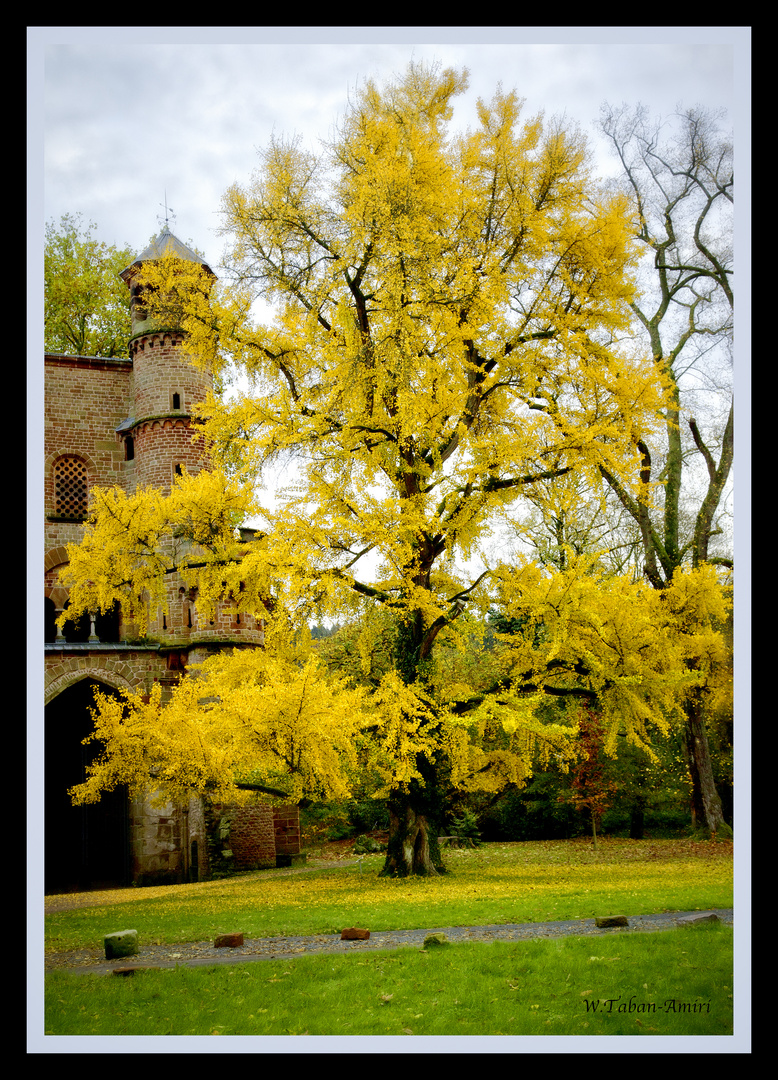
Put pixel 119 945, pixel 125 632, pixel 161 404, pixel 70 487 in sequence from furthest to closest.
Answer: pixel 161 404 < pixel 70 487 < pixel 125 632 < pixel 119 945

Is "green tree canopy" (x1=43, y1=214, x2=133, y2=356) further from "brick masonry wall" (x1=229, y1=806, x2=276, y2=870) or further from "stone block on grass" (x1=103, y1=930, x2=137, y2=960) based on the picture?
"stone block on grass" (x1=103, y1=930, x2=137, y2=960)

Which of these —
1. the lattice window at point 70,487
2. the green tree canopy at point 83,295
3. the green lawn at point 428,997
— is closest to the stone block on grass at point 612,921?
the green lawn at point 428,997

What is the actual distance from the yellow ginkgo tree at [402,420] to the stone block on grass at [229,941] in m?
2.69

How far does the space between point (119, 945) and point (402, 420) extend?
679 cm

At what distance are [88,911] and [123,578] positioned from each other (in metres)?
3.97

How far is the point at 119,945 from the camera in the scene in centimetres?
746

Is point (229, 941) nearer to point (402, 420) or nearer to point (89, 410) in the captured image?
point (402, 420)

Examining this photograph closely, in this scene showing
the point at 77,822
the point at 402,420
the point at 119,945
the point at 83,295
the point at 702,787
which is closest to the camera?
the point at 119,945

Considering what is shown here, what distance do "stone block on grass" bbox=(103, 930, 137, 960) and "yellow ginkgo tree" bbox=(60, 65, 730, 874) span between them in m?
3.07

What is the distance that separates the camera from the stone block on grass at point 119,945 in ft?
24.3

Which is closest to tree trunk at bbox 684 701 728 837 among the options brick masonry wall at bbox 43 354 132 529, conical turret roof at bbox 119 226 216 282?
brick masonry wall at bbox 43 354 132 529

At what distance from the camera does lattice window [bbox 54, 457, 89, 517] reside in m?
16.6

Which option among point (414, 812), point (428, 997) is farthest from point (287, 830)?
point (428, 997)
